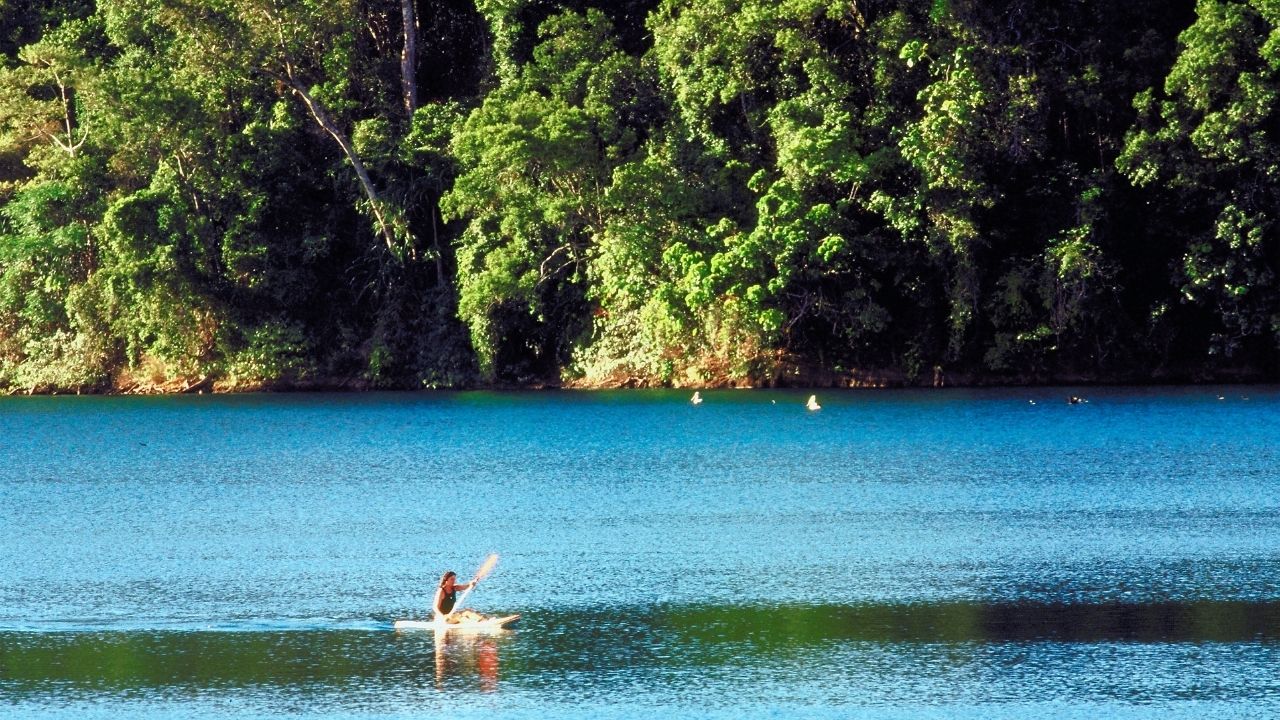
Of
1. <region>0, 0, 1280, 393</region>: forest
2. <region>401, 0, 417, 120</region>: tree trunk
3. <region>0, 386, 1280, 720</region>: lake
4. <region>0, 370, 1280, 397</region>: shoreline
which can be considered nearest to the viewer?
<region>0, 386, 1280, 720</region>: lake

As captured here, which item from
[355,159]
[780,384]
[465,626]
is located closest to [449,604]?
[465,626]

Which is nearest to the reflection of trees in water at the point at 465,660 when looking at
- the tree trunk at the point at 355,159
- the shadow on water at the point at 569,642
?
the shadow on water at the point at 569,642

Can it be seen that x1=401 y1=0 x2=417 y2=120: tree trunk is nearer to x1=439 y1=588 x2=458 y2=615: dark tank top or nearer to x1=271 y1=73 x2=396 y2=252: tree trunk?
x1=271 y1=73 x2=396 y2=252: tree trunk

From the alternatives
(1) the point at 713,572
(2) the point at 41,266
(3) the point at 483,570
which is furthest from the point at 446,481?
(2) the point at 41,266

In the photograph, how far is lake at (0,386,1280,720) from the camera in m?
14.8

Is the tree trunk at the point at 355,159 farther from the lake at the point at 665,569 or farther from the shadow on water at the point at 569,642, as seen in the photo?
the shadow on water at the point at 569,642

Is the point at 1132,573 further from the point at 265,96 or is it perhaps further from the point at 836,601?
the point at 265,96

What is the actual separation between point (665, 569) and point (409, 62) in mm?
38349

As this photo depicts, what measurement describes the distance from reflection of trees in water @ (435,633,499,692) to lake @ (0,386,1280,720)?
7 centimetres

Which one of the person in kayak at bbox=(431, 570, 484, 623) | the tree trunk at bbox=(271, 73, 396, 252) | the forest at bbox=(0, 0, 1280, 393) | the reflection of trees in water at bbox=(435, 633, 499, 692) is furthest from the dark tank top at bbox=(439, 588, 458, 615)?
the tree trunk at bbox=(271, 73, 396, 252)

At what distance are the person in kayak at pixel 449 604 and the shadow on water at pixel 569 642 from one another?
0.25 meters

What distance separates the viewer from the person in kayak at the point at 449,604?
17.2m

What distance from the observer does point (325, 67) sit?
55.5 metres

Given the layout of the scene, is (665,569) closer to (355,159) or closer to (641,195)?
(641,195)
